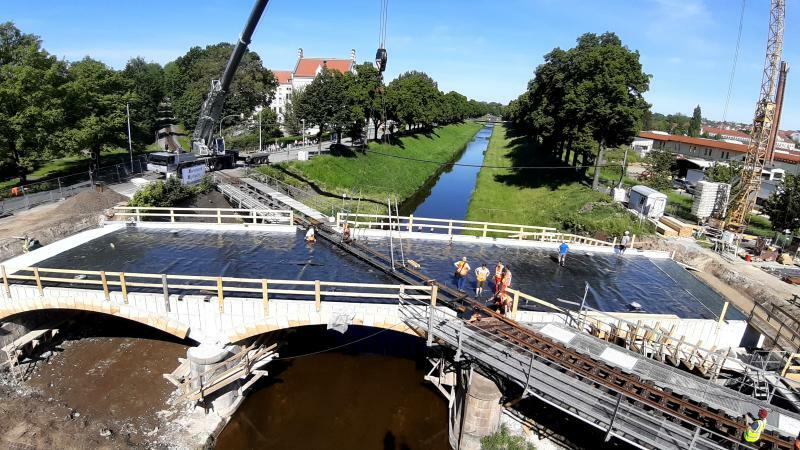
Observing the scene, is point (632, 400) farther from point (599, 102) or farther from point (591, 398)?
point (599, 102)

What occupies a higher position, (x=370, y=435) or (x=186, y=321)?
(x=186, y=321)

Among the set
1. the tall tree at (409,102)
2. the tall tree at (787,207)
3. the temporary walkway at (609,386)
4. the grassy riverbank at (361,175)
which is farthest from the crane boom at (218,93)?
the tall tree at (787,207)

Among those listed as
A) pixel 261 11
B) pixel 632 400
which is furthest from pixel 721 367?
pixel 261 11

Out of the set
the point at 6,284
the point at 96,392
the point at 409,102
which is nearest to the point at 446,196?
the point at 409,102

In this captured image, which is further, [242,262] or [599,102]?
[599,102]

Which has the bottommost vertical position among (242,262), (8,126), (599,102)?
(242,262)

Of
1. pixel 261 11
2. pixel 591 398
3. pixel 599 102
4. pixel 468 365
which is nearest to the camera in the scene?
pixel 591 398

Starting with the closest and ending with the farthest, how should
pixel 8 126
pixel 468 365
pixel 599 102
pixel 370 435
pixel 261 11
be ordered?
pixel 468 365
pixel 370 435
pixel 261 11
pixel 8 126
pixel 599 102

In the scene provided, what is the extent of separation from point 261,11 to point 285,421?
1026 inches

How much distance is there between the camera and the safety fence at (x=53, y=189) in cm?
3247

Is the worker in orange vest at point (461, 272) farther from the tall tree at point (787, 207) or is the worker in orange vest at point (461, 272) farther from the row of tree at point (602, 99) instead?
the row of tree at point (602, 99)

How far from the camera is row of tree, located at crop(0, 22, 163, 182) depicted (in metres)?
34.8

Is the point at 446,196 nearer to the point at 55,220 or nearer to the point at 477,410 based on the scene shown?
the point at 55,220

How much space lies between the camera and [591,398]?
503 inches
